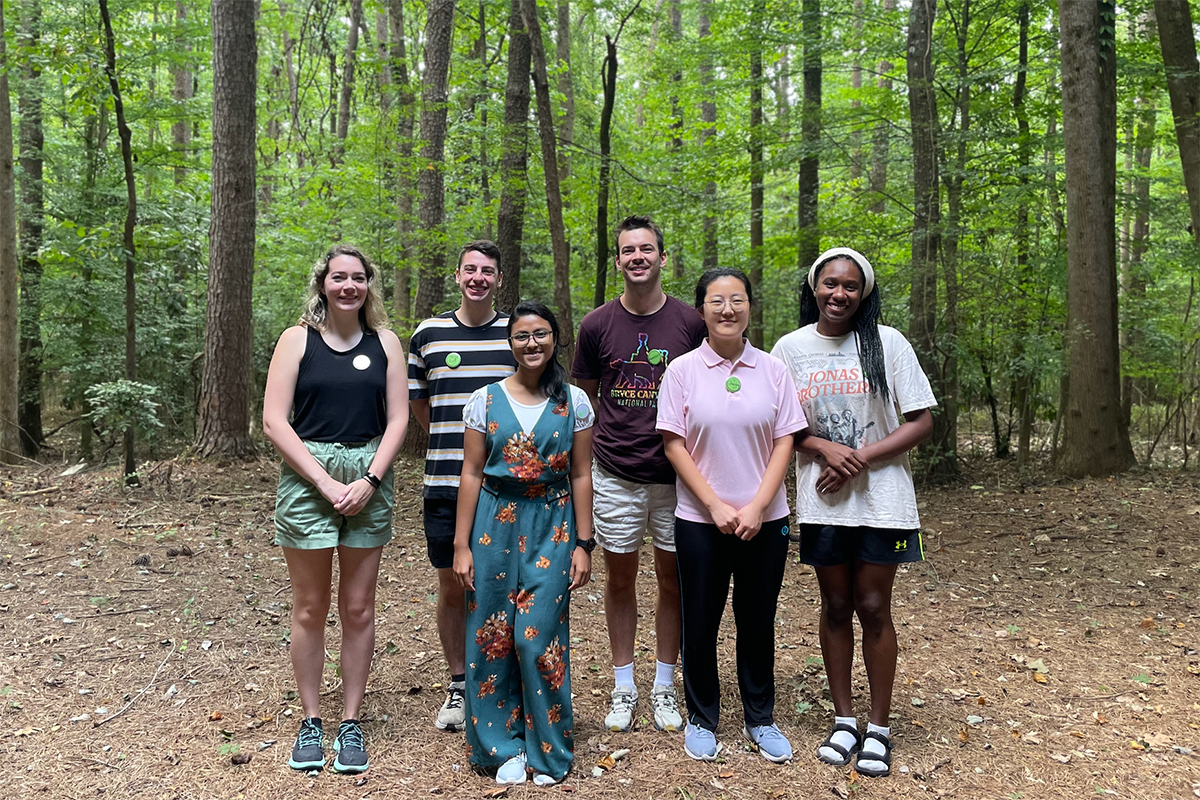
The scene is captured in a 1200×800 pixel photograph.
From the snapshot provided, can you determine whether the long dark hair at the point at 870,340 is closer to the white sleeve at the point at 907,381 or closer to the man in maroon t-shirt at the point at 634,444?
the white sleeve at the point at 907,381

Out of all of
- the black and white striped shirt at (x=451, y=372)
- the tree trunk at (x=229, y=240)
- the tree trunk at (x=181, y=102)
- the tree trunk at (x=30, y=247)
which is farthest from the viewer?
the tree trunk at (x=30, y=247)

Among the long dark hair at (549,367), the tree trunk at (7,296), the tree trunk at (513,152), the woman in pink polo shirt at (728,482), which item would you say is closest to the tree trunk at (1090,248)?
the tree trunk at (513,152)

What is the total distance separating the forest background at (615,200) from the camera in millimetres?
7797

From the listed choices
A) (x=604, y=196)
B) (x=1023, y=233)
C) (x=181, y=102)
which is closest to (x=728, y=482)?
(x=604, y=196)

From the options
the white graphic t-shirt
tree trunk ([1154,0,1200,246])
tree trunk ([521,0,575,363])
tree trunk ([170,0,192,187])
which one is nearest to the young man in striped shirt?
the white graphic t-shirt

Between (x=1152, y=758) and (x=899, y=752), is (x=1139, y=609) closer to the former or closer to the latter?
A: (x=1152, y=758)

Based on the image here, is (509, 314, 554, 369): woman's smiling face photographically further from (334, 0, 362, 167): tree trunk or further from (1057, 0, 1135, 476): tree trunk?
(334, 0, 362, 167): tree trunk

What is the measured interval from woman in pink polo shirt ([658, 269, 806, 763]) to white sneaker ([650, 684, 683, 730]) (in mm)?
182

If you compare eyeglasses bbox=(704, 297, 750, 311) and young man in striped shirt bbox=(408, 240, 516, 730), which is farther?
young man in striped shirt bbox=(408, 240, 516, 730)

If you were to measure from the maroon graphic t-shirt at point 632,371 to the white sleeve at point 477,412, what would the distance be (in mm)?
575

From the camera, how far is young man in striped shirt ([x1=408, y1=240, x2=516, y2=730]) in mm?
3256

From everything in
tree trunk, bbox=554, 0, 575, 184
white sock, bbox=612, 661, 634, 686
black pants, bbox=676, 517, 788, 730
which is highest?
tree trunk, bbox=554, 0, 575, 184

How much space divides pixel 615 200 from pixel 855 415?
256 inches

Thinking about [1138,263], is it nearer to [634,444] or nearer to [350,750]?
[634,444]
